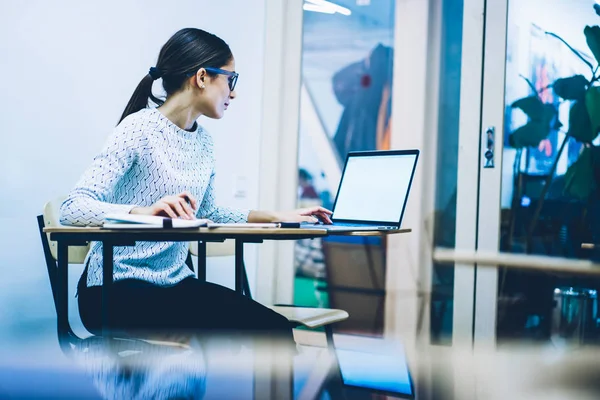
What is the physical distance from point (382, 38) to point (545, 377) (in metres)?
2.25

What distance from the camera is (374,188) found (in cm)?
224

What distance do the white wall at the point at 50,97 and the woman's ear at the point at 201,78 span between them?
3.29 feet

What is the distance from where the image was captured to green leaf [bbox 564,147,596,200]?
10.5 ft

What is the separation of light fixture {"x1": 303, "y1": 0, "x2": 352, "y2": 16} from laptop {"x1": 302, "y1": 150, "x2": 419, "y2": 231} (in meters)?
1.96

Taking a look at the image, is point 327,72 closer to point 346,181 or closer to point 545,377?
point 346,181

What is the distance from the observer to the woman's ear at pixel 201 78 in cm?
210

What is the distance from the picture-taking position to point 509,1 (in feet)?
11.2

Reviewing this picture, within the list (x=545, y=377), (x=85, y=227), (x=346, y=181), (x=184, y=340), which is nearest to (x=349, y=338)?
(x=545, y=377)

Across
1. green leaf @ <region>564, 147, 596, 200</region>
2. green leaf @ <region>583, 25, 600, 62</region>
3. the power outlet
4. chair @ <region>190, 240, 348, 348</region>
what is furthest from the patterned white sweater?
green leaf @ <region>583, 25, 600, 62</region>

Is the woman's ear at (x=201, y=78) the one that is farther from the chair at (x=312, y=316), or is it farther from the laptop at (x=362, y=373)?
the laptop at (x=362, y=373)

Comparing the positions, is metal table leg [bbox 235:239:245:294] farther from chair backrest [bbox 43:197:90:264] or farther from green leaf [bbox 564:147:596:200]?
green leaf [bbox 564:147:596:200]

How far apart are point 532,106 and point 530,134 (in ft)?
0.45

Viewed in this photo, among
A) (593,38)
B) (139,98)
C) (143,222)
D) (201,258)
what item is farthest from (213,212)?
(593,38)

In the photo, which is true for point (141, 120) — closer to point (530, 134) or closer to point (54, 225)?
point (54, 225)
